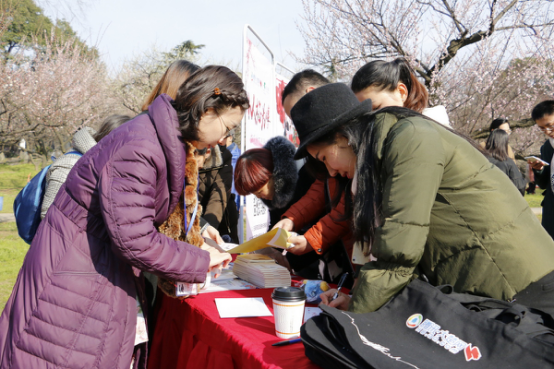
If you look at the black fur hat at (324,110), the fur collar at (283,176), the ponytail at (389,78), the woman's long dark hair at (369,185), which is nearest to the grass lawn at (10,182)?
the fur collar at (283,176)

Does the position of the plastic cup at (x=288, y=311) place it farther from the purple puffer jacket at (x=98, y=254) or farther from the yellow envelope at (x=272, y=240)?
the yellow envelope at (x=272, y=240)

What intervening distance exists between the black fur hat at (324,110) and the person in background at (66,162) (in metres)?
1.28

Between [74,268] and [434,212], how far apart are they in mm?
1162

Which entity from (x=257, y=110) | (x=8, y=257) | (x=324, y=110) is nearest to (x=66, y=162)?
(x=324, y=110)

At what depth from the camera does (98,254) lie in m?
1.42

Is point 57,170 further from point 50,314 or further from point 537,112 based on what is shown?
point 537,112

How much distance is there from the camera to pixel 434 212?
48.2 inches

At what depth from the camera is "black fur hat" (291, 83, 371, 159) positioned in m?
1.47

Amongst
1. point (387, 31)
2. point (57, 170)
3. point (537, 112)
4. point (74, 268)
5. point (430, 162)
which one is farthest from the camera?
point (387, 31)

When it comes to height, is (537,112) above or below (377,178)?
above

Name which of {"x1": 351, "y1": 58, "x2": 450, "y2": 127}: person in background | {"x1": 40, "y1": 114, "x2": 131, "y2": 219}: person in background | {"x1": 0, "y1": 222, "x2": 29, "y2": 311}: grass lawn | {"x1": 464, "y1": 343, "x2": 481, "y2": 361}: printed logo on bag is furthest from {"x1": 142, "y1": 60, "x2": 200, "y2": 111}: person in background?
{"x1": 0, "y1": 222, "x2": 29, "y2": 311}: grass lawn

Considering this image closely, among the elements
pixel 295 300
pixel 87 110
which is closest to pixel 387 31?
pixel 295 300

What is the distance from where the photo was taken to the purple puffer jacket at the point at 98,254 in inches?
51.9

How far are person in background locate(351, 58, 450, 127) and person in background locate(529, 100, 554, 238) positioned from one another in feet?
7.42
